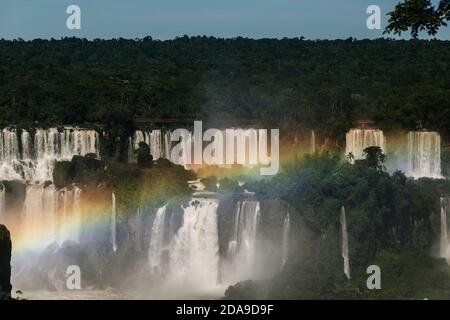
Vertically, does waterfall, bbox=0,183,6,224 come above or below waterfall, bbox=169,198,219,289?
above

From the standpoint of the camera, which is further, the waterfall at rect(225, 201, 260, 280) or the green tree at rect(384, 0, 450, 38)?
the waterfall at rect(225, 201, 260, 280)

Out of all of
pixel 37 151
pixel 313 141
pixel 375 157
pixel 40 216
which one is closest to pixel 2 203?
pixel 40 216

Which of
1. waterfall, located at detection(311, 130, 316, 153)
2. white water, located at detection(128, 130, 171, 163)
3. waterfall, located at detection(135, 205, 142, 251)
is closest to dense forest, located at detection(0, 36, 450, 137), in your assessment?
waterfall, located at detection(311, 130, 316, 153)

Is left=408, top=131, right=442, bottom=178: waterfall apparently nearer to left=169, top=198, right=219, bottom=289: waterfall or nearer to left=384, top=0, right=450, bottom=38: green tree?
left=169, top=198, right=219, bottom=289: waterfall

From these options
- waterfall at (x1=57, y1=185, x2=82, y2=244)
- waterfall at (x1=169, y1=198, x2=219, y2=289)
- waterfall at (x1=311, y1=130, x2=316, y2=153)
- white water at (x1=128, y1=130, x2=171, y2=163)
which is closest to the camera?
waterfall at (x1=169, y1=198, x2=219, y2=289)

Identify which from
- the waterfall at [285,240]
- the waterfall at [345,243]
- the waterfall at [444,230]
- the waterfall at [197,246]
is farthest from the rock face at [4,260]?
the waterfall at [444,230]

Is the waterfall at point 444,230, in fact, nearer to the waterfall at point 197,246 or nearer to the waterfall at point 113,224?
the waterfall at point 197,246
